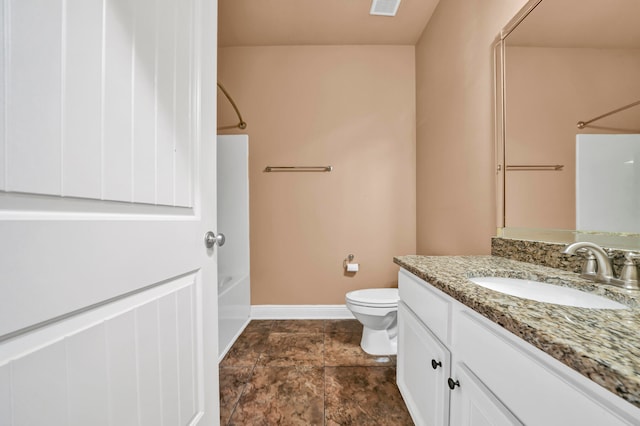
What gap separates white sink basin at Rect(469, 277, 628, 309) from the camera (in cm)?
70

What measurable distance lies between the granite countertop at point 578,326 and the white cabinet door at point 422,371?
0.90ft

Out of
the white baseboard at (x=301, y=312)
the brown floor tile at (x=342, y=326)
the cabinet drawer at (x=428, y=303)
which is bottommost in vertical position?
the brown floor tile at (x=342, y=326)

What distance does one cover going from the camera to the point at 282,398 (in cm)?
132

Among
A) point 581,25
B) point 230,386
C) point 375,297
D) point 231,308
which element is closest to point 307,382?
point 230,386

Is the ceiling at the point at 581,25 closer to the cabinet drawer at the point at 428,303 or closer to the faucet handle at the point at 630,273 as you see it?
the faucet handle at the point at 630,273

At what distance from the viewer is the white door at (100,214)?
0.38 meters

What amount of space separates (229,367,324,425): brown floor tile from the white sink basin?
1.04 metres

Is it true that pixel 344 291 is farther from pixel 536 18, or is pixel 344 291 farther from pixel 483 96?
pixel 536 18

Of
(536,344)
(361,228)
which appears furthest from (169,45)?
(361,228)

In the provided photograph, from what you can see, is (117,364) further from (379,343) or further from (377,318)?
(379,343)

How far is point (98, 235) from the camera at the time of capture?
1.64 feet

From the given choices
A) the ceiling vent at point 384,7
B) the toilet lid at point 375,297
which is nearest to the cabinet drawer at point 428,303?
the toilet lid at point 375,297

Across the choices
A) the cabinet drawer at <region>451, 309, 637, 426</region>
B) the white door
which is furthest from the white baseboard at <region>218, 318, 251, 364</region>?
the cabinet drawer at <region>451, 309, 637, 426</region>

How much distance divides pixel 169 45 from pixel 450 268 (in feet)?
4.14
